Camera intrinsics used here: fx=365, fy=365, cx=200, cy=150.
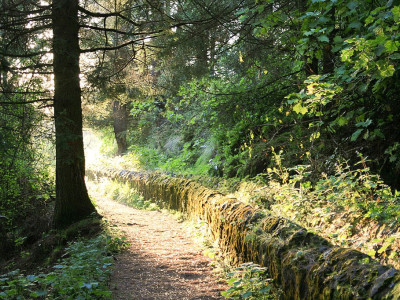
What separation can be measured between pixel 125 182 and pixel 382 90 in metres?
11.6

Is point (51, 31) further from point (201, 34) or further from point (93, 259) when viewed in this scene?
point (93, 259)

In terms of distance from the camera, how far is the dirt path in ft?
16.0

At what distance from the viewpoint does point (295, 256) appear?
3.53 metres

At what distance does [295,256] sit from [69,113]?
21.4 feet

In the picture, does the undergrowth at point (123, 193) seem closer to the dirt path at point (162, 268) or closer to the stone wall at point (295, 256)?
the dirt path at point (162, 268)

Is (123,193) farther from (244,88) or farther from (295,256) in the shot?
(295,256)

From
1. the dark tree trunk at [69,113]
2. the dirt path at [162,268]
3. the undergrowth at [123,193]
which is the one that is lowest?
the dirt path at [162,268]

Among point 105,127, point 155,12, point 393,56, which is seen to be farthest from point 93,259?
point 105,127

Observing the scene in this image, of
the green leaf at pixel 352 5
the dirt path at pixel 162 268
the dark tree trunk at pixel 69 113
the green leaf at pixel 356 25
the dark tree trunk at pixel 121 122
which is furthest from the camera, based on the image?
the dark tree trunk at pixel 121 122

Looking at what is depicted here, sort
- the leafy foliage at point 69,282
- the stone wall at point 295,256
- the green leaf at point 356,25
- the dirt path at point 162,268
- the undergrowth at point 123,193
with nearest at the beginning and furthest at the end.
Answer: the stone wall at point 295,256 < the leafy foliage at point 69,282 < the green leaf at point 356,25 < the dirt path at point 162,268 < the undergrowth at point 123,193

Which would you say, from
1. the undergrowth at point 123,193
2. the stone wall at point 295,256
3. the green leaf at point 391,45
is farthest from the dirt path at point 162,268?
the green leaf at point 391,45

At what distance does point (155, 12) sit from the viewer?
856 cm

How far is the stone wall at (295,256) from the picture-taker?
2639mm

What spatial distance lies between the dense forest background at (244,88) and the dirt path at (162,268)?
6.34 ft
